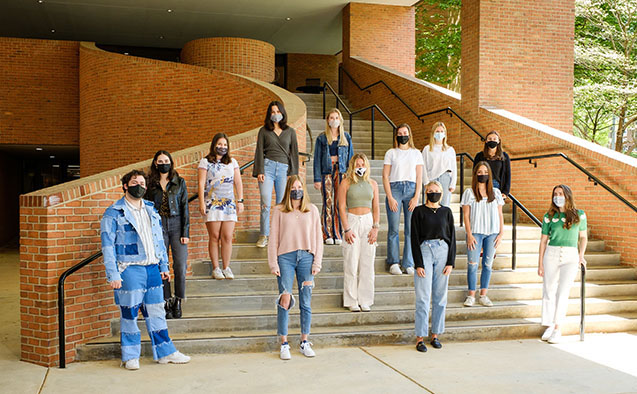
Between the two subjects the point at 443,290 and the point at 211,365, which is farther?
the point at 443,290

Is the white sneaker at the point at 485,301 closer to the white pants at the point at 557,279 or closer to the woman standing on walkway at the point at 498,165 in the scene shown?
the white pants at the point at 557,279

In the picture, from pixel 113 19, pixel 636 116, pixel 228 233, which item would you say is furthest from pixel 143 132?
pixel 636 116

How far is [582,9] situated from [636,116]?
3.51 meters

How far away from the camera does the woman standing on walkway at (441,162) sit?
22.0 ft

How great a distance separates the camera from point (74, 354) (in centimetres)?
505

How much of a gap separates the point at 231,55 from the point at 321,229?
10.7 meters

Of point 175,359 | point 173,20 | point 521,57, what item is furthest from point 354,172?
point 173,20

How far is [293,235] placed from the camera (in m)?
5.01

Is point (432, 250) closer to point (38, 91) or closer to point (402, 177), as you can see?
point (402, 177)

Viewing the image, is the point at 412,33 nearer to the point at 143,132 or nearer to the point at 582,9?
the point at 582,9

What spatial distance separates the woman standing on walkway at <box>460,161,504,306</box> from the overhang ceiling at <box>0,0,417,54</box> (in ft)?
38.0

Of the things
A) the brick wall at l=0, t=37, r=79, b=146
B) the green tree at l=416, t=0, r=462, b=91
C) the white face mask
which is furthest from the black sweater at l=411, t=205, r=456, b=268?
the green tree at l=416, t=0, r=462, b=91

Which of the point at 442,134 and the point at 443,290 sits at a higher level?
the point at 442,134

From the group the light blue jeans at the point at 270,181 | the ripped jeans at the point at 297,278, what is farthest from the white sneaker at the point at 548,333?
the light blue jeans at the point at 270,181
